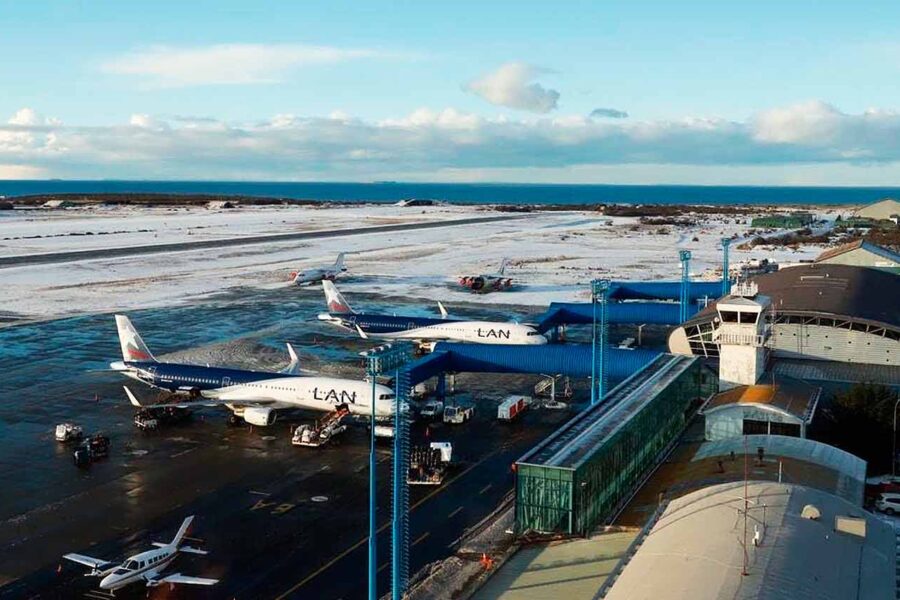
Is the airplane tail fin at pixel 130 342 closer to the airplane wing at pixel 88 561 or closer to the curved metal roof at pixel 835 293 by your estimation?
the airplane wing at pixel 88 561

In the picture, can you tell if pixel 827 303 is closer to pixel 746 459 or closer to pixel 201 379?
pixel 746 459

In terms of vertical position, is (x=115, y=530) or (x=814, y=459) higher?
(x=814, y=459)

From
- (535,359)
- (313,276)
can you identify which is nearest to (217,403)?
(535,359)

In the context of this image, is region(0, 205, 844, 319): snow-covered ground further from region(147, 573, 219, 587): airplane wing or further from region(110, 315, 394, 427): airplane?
region(147, 573, 219, 587): airplane wing

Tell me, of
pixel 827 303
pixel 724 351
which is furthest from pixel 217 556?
pixel 827 303

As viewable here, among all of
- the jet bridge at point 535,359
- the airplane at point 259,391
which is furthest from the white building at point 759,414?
the airplane at point 259,391

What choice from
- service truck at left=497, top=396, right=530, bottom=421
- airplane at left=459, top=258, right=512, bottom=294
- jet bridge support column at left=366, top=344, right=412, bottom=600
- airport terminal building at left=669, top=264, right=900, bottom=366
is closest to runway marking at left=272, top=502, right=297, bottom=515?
jet bridge support column at left=366, top=344, right=412, bottom=600
